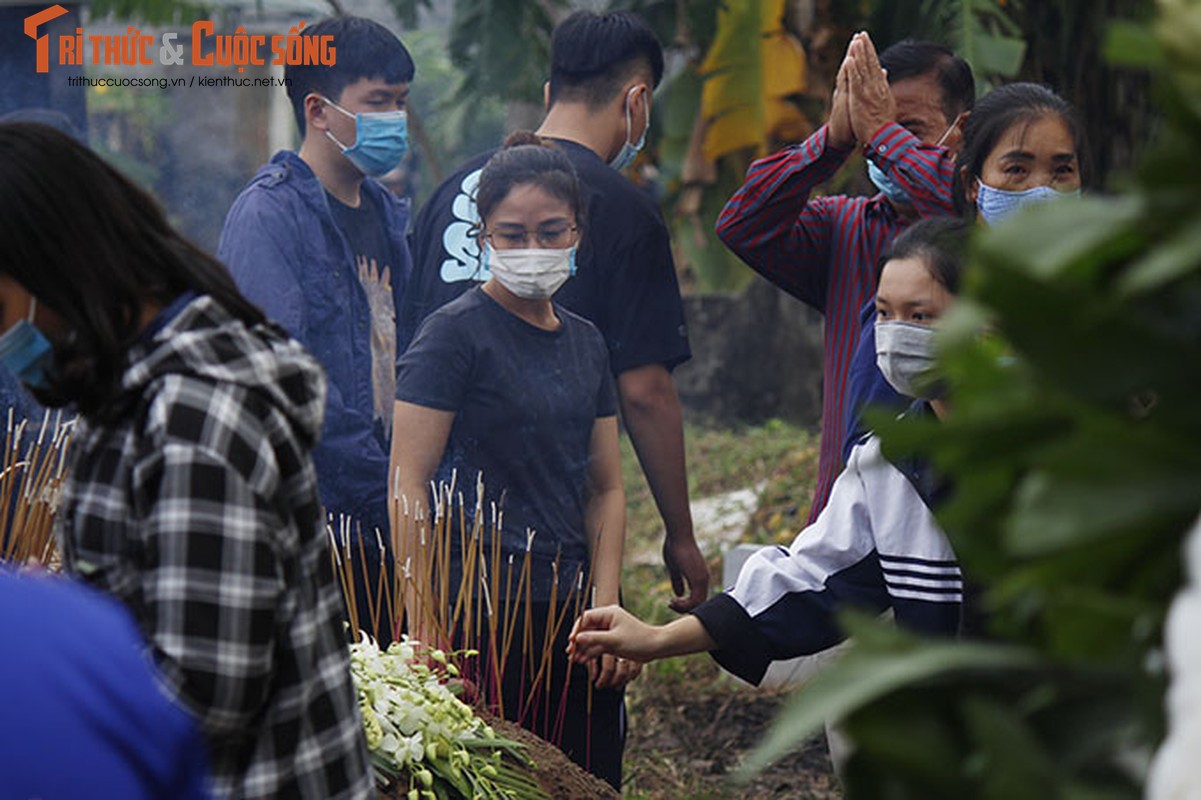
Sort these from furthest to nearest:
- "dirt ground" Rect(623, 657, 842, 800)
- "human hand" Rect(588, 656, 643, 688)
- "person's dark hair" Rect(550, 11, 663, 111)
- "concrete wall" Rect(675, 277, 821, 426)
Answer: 1. "concrete wall" Rect(675, 277, 821, 426)
2. "dirt ground" Rect(623, 657, 842, 800)
3. "person's dark hair" Rect(550, 11, 663, 111)
4. "human hand" Rect(588, 656, 643, 688)

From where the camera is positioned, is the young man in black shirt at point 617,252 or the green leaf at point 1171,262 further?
the young man in black shirt at point 617,252

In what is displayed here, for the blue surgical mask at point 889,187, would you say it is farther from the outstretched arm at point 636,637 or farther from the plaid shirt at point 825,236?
the outstretched arm at point 636,637

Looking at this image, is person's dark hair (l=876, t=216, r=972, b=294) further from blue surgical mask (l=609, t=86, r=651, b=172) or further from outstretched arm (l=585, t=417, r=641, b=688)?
blue surgical mask (l=609, t=86, r=651, b=172)

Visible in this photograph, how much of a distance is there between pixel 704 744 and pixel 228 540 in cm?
402

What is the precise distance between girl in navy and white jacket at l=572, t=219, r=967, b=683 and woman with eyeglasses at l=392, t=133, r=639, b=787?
1.08 meters

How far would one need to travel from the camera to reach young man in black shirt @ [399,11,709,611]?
3998 millimetres

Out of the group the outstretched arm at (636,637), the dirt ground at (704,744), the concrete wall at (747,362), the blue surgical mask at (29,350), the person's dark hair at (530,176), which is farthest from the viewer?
the concrete wall at (747,362)

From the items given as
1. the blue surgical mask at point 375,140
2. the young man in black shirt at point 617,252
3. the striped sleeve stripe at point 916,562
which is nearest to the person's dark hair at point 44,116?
the blue surgical mask at point 375,140

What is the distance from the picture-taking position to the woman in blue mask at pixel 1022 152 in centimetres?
330

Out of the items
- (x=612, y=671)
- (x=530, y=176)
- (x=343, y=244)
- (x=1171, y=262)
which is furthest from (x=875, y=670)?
(x=343, y=244)

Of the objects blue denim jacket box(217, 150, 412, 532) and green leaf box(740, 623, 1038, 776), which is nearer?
green leaf box(740, 623, 1038, 776)

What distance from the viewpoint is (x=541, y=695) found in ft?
12.4

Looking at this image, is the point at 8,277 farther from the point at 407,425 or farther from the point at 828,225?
the point at 828,225

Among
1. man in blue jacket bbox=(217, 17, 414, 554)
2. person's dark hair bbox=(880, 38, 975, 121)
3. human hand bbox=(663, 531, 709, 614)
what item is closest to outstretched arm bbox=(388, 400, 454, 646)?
man in blue jacket bbox=(217, 17, 414, 554)
